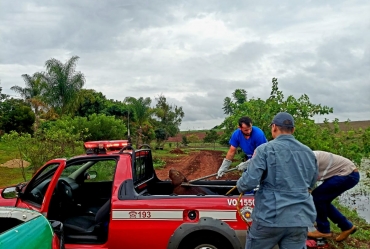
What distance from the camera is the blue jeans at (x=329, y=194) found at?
5.23 meters

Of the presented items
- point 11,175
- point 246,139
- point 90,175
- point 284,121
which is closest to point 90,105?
point 11,175

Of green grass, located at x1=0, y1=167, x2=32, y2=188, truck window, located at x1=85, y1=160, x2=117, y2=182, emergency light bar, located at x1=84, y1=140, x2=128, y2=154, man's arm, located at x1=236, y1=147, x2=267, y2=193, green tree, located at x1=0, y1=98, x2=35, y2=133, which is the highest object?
green tree, located at x1=0, y1=98, x2=35, y2=133

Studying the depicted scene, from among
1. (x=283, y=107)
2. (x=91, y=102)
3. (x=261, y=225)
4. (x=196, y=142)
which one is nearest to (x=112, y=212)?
(x=261, y=225)

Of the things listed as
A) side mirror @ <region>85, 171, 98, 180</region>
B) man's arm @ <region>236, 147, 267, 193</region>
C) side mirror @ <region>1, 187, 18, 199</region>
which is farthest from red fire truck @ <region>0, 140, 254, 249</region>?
man's arm @ <region>236, 147, 267, 193</region>

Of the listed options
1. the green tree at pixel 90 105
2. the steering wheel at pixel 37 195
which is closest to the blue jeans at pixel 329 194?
the steering wheel at pixel 37 195

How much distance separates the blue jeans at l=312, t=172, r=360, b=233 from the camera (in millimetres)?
5227

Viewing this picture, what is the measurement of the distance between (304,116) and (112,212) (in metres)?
8.53

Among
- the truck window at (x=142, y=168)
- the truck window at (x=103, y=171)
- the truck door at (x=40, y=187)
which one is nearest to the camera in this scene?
the truck door at (x=40, y=187)

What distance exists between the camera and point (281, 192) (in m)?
3.34

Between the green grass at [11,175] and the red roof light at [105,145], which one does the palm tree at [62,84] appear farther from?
the red roof light at [105,145]

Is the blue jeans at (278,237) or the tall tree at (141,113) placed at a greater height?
the tall tree at (141,113)

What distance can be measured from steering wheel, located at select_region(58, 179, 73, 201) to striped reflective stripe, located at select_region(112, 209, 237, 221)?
1.12m

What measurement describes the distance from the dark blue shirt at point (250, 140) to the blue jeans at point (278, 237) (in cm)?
282

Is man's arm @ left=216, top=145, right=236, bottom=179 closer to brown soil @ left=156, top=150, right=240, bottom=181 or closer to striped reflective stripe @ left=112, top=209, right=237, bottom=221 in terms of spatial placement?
striped reflective stripe @ left=112, top=209, right=237, bottom=221
